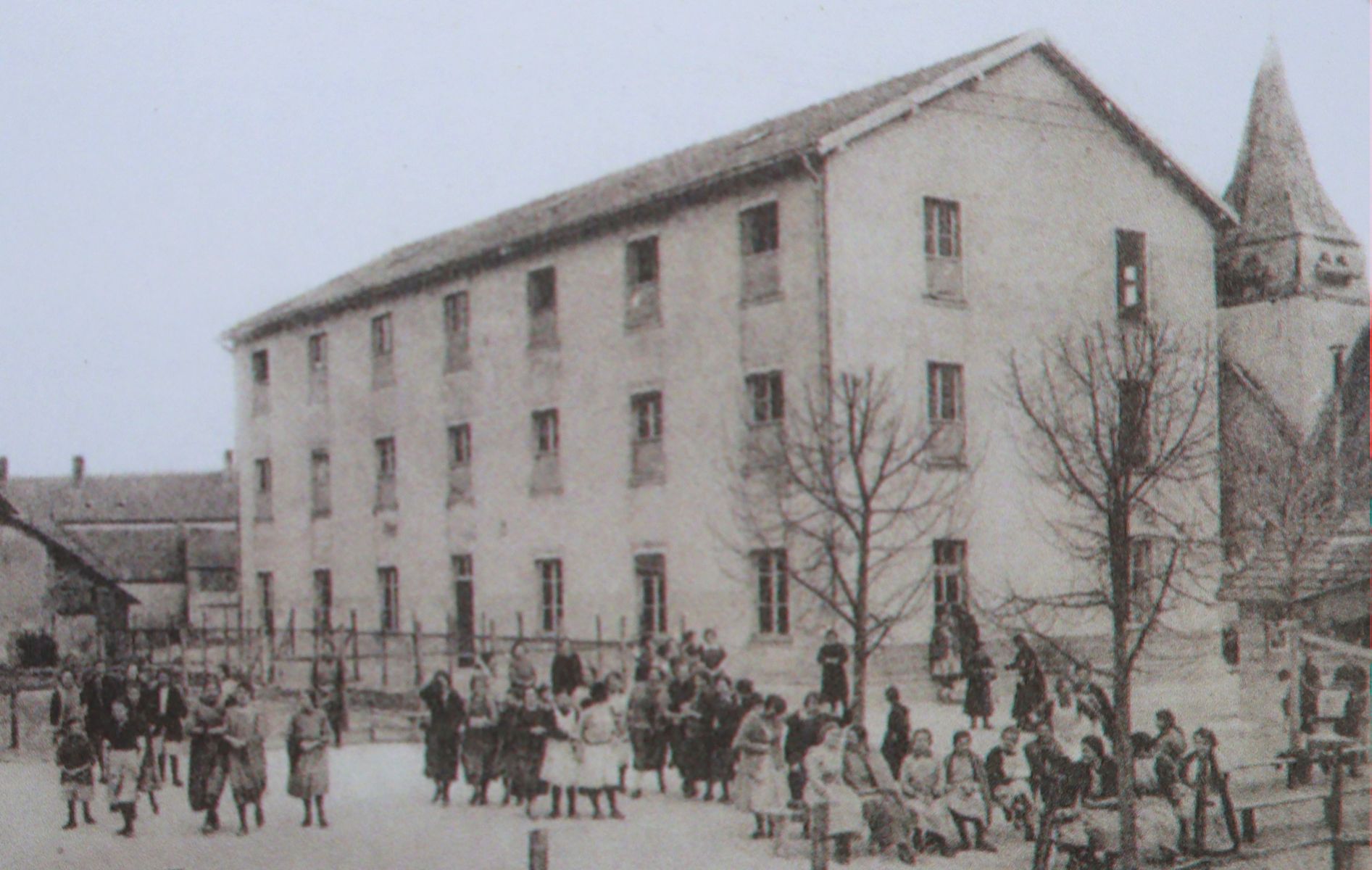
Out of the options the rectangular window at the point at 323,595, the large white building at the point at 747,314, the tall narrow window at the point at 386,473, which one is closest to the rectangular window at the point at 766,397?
the large white building at the point at 747,314

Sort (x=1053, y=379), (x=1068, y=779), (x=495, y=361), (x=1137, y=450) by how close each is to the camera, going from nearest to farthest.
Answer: (x=1068, y=779), (x=1137, y=450), (x=1053, y=379), (x=495, y=361)

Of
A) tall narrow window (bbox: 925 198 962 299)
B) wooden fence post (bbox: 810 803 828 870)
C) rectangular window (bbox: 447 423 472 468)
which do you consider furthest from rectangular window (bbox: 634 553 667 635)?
wooden fence post (bbox: 810 803 828 870)

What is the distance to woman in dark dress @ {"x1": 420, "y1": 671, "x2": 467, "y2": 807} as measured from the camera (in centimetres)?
1598

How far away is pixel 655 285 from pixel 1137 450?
12227 mm

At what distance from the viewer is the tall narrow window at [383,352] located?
32125 mm

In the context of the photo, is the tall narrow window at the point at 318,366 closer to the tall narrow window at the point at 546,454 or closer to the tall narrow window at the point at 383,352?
the tall narrow window at the point at 383,352

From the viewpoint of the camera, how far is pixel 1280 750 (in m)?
16.3

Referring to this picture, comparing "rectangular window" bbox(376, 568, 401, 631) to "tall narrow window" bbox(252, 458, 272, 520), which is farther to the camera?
"tall narrow window" bbox(252, 458, 272, 520)

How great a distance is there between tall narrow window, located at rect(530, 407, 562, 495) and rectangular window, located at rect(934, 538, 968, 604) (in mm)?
8053

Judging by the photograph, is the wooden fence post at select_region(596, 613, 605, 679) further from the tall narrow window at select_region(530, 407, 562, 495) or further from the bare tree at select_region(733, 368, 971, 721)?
the bare tree at select_region(733, 368, 971, 721)

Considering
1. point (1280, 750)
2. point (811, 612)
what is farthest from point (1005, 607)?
point (1280, 750)

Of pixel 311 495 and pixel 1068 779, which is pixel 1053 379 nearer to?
pixel 1068 779

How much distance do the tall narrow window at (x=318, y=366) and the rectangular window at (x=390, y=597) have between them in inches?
184

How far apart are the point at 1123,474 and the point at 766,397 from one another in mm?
10248
